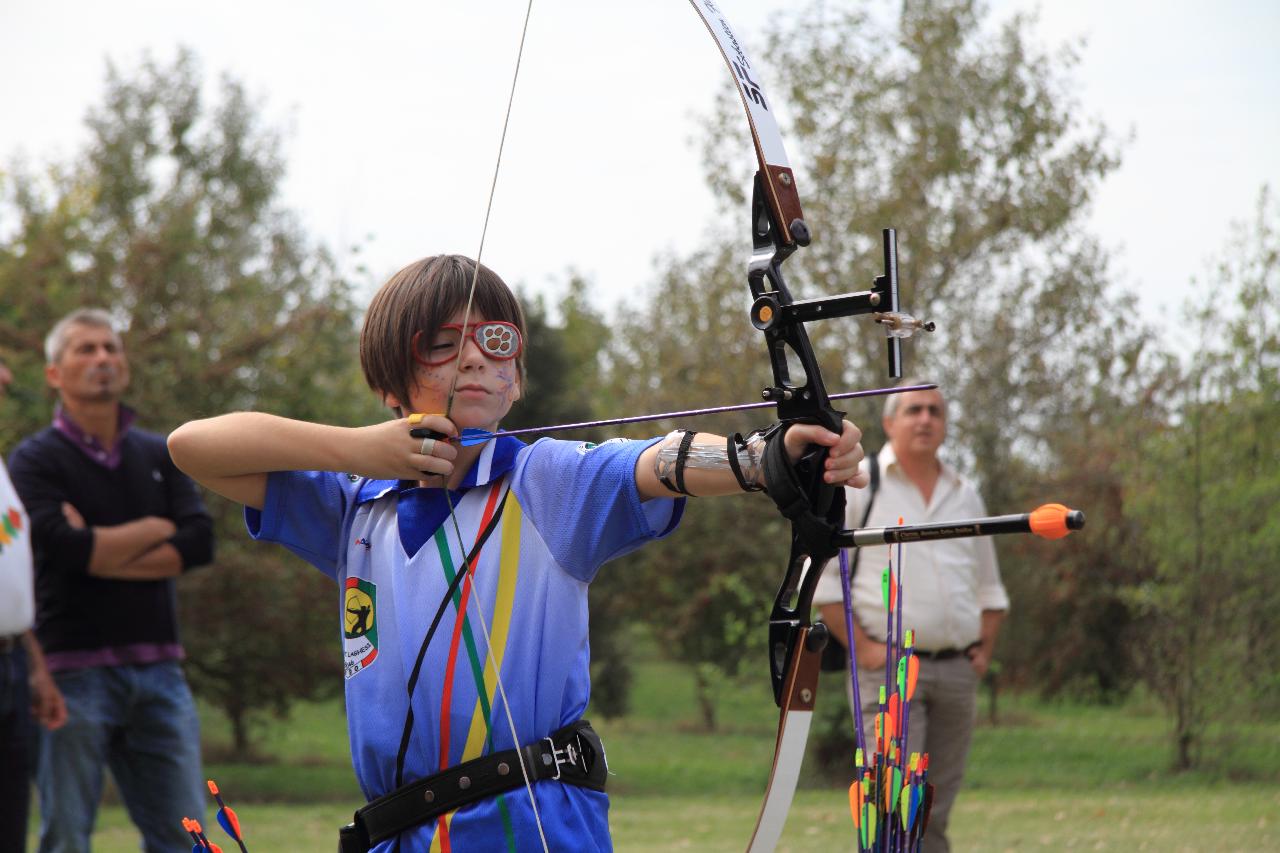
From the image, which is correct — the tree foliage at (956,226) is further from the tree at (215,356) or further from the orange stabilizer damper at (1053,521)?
the orange stabilizer damper at (1053,521)

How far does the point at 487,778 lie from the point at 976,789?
8992 millimetres

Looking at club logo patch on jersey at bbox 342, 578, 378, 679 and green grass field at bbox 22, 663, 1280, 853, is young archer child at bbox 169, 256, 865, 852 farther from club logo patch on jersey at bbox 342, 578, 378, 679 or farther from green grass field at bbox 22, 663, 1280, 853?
green grass field at bbox 22, 663, 1280, 853

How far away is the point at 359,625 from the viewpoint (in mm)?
2064

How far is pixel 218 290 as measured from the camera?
12.9 metres

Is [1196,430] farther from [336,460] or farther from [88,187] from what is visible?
[88,187]

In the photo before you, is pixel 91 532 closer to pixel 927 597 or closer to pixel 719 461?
pixel 927 597

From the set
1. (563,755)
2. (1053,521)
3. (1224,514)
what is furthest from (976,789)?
(1053,521)

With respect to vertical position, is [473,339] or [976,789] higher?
[473,339]

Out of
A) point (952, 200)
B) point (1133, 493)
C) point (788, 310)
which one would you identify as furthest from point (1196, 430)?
point (788, 310)

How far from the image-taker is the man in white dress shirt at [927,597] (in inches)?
186

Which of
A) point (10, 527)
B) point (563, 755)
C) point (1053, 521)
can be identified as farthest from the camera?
point (10, 527)

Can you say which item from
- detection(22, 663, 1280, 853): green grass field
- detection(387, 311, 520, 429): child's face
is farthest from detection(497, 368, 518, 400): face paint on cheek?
detection(22, 663, 1280, 853): green grass field

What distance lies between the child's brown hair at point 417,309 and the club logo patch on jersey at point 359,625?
0.29m

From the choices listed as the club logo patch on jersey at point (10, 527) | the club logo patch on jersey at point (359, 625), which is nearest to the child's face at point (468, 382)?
the club logo patch on jersey at point (359, 625)
